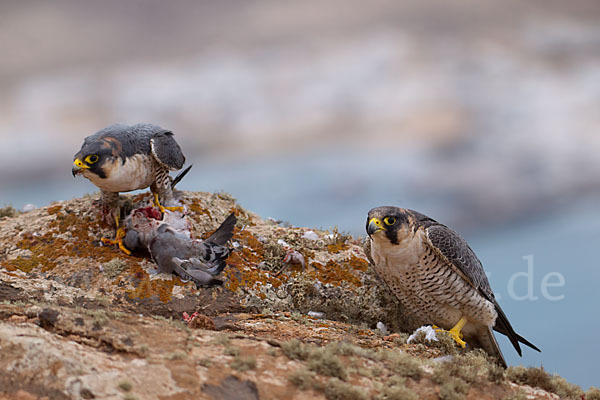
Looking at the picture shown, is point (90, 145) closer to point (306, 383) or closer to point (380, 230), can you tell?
point (380, 230)

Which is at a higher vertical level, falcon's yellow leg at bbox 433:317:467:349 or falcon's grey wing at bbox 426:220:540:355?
falcon's grey wing at bbox 426:220:540:355

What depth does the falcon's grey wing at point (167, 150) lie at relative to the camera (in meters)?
8.45

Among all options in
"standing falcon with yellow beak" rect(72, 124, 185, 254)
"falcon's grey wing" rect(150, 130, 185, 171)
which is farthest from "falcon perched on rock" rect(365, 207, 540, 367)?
"standing falcon with yellow beak" rect(72, 124, 185, 254)

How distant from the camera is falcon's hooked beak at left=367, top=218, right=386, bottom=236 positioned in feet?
22.6

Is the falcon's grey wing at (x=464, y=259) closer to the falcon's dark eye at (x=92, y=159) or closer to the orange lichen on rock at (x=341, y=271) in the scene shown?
the orange lichen on rock at (x=341, y=271)

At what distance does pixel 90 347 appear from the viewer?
455cm

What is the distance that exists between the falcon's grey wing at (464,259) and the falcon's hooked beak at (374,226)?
2.29 ft

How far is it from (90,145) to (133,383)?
4661mm

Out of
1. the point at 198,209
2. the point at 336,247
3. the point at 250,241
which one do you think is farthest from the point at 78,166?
the point at 336,247

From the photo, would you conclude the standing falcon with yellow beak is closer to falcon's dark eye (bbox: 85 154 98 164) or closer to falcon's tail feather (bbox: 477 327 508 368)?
falcon's dark eye (bbox: 85 154 98 164)

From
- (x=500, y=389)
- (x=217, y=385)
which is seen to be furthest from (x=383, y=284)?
(x=217, y=385)

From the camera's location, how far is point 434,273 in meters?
7.28

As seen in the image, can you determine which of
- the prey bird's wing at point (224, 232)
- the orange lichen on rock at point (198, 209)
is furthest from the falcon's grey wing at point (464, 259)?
the orange lichen on rock at point (198, 209)

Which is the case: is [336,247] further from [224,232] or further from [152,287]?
[152,287]
